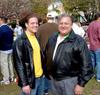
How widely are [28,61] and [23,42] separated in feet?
0.79

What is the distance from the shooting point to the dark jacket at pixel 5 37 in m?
8.36

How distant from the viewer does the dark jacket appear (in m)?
8.36

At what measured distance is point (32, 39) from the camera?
4.84 meters

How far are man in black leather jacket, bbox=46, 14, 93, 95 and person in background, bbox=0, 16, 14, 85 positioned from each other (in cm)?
381

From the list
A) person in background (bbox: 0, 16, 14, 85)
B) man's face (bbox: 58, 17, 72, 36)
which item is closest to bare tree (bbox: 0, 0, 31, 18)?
person in background (bbox: 0, 16, 14, 85)

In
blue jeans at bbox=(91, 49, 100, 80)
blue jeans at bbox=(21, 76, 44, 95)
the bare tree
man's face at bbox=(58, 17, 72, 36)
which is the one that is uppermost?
man's face at bbox=(58, 17, 72, 36)

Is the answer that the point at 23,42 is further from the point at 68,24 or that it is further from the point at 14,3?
the point at 14,3

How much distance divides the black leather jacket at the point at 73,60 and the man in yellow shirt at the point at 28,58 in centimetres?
26

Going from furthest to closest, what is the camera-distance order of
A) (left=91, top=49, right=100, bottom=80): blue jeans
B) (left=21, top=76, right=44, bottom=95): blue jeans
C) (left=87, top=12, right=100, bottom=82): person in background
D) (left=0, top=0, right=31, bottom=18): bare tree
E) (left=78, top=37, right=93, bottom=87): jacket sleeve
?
(left=0, top=0, right=31, bottom=18): bare tree → (left=91, top=49, right=100, bottom=80): blue jeans → (left=87, top=12, right=100, bottom=82): person in background → (left=21, top=76, right=44, bottom=95): blue jeans → (left=78, top=37, right=93, bottom=87): jacket sleeve

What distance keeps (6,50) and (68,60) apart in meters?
4.23

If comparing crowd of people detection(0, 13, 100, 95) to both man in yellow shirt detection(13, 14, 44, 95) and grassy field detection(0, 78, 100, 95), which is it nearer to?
man in yellow shirt detection(13, 14, 44, 95)

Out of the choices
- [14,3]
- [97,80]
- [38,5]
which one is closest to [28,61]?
[97,80]

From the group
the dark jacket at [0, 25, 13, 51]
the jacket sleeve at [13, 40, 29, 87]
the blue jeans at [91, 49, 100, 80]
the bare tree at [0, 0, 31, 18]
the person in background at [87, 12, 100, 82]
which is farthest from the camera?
the bare tree at [0, 0, 31, 18]

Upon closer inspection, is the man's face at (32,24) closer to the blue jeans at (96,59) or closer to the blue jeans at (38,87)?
the blue jeans at (38,87)
